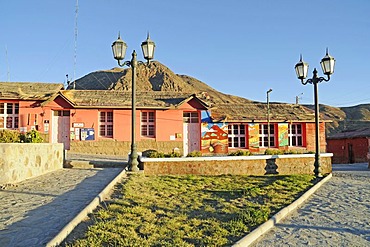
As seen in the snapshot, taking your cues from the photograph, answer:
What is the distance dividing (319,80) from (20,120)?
1794 cm

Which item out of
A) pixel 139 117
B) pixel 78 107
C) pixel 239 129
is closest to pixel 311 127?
pixel 239 129

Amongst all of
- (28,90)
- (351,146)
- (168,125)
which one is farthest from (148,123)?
(351,146)

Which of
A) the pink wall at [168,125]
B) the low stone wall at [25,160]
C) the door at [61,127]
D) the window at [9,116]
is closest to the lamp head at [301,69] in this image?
the low stone wall at [25,160]

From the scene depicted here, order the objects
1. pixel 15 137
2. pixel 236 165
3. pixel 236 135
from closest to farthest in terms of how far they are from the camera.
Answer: pixel 15 137 → pixel 236 165 → pixel 236 135

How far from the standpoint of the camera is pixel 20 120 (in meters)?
20.7

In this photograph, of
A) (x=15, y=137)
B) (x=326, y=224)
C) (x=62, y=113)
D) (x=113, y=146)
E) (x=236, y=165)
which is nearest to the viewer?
(x=326, y=224)

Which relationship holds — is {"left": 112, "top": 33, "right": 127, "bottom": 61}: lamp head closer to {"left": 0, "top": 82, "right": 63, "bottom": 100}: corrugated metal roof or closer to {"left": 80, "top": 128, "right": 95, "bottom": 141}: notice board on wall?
{"left": 80, "top": 128, "right": 95, "bottom": 141}: notice board on wall

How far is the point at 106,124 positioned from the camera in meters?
21.7

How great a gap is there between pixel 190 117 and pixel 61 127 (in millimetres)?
8829

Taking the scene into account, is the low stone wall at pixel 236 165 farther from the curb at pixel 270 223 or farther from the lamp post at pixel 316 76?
the curb at pixel 270 223

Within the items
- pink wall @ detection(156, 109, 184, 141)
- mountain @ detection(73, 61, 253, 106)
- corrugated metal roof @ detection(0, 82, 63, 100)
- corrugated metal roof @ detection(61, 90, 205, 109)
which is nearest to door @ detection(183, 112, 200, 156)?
pink wall @ detection(156, 109, 184, 141)

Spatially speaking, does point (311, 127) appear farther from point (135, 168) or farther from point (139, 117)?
point (135, 168)

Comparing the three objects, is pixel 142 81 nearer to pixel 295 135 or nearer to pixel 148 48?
pixel 295 135

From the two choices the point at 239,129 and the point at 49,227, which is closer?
the point at 49,227
